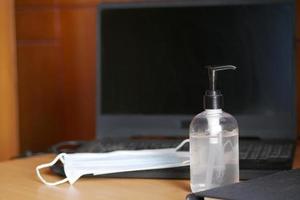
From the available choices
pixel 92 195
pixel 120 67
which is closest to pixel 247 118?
pixel 120 67

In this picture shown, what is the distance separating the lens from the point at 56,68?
1578mm

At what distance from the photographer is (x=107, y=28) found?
1.36 m

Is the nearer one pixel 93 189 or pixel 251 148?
pixel 93 189

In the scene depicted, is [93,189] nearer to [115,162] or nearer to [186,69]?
[115,162]

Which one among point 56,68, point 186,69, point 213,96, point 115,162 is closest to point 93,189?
point 115,162

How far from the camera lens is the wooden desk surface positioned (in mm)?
892

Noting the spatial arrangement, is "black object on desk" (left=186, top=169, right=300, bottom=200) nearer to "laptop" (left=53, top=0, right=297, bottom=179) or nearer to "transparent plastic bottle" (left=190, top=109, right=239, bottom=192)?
"transparent plastic bottle" (left=190, top=109, right=239, bottom=192)

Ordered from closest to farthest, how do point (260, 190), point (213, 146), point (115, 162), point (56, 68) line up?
point (260, 190) → point (213, 146) → point (115, 162) → point (56, 68)

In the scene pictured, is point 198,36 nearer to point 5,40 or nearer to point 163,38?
point 163,38

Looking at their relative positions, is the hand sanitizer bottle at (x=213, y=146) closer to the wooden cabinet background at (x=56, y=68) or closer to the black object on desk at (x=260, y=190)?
the black object on desk at (x=260, y=190)

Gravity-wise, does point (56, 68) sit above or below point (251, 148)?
above

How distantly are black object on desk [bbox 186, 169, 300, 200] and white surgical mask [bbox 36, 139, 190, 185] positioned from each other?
21 cm

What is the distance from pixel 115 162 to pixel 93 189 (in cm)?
11

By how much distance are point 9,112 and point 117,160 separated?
0.40 meters
